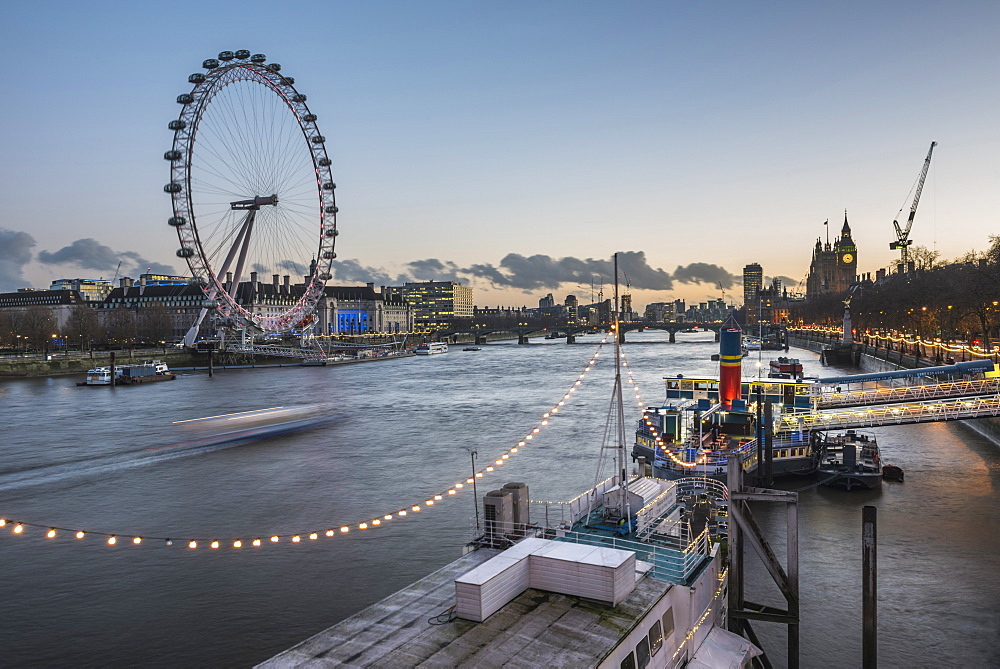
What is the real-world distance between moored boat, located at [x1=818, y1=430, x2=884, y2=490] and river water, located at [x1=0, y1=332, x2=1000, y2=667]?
666mm

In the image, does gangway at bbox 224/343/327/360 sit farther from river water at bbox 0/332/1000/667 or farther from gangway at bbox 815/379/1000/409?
gangway at bbox 815/379/1000/409

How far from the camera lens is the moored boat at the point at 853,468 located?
30.2 meters

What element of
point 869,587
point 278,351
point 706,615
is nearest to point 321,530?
point 706,615

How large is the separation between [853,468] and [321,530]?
76.5 ft

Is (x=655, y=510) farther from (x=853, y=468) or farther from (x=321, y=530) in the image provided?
(x=853, y=468)

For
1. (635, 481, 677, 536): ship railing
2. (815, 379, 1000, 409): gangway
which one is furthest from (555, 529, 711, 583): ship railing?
(815, 379, 1000, 409): gangway

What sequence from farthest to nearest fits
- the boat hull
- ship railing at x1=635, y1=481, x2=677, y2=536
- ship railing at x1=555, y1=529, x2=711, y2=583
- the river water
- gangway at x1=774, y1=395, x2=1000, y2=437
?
1. the boat hull
2. gangway at x1=774, y1=395, x2=1000, y2=437
3. the river water
4. ship railing at x1=635, y1=481, x2=677, y2=536
5. ship railing at x1=555, y1=529, x2=711, y2=583

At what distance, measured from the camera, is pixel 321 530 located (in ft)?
83.9

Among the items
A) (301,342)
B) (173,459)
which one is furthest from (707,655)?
(301,342)

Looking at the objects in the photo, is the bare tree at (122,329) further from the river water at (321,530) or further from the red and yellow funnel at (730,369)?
the red and yellow funnel at (730,369)

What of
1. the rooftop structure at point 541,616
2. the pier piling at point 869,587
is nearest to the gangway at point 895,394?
the pier piling at point 869,587

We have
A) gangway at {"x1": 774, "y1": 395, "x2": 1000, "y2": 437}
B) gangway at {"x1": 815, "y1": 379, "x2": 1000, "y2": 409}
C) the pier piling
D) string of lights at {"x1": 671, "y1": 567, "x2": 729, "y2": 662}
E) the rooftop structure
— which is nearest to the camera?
the rooftop structure

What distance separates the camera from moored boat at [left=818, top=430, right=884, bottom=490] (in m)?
30.2

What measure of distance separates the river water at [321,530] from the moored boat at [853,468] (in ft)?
2.18
